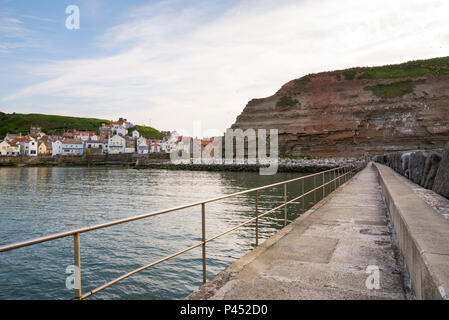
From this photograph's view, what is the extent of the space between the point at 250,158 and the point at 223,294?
76.9 meters

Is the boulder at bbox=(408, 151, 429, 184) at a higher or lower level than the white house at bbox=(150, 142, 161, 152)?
lower

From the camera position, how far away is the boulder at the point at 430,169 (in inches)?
353

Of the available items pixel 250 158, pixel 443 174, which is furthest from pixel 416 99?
pixel 443 174

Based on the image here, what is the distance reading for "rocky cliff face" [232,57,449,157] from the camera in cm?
6681

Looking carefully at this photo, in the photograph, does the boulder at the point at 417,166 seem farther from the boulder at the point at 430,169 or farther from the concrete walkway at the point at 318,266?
the concrete walkway at the point at 318,266

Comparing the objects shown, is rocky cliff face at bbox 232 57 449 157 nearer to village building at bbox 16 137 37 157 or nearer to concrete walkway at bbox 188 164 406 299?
concrete walkway at bbox 188 164 406 299

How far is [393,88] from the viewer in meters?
74.6

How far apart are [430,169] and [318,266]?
6595 mm

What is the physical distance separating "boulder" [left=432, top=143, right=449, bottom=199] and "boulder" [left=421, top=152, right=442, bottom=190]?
0.88 metres

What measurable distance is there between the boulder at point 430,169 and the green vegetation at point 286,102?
7510 cm

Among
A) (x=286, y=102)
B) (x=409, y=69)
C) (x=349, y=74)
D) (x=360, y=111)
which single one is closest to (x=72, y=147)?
(x=286, y=102)

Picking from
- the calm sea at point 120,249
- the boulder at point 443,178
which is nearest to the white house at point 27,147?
the calm sea at point 120,249

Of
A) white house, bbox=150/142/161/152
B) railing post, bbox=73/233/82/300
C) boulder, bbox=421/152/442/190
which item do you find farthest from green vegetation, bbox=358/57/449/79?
white house, bbox=150/142/161/152
